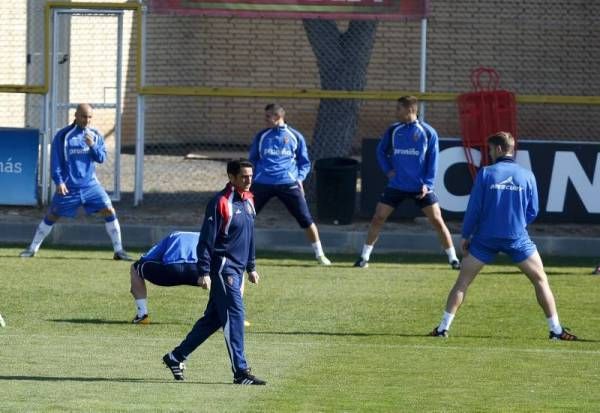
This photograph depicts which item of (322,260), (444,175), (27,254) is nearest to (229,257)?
(322,260)

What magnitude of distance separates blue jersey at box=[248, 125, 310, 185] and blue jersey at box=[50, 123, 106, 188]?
1906mm

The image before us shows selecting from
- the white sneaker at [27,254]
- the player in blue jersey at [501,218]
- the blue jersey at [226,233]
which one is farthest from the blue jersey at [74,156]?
the blue jersey at [226,233]

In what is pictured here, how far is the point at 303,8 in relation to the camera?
19.9 metres

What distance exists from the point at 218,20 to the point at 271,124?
1222cm

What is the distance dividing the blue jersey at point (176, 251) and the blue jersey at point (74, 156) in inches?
171

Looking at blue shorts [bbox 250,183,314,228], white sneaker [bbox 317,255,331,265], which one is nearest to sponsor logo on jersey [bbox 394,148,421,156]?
blue shorts [bbox 250,183,314,228]

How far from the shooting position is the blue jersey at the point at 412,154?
53.1 feet

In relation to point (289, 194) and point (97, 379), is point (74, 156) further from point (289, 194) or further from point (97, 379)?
point (97, 379)

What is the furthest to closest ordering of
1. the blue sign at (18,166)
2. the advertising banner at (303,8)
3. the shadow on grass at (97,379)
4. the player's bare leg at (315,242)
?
the blue sign at (18,166) → the advertising banner at (303,8) → the player's bare leg at (315,242) → the shadow on grass at (97,379)

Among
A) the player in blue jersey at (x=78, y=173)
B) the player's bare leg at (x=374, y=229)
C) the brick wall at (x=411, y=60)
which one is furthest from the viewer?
the brick wall at (x=411, y=60)

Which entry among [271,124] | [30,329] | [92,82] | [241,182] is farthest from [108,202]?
[92,82]

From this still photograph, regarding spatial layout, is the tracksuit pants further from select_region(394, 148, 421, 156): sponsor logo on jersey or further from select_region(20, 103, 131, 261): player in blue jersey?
Answer: select_region(20, 103, 131, 261): player in blue jersey

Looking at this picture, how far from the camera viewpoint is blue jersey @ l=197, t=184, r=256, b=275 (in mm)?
9938

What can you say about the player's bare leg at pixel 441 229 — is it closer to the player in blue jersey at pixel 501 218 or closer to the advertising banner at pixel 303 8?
the player in blue jersey at pixel 501 218
